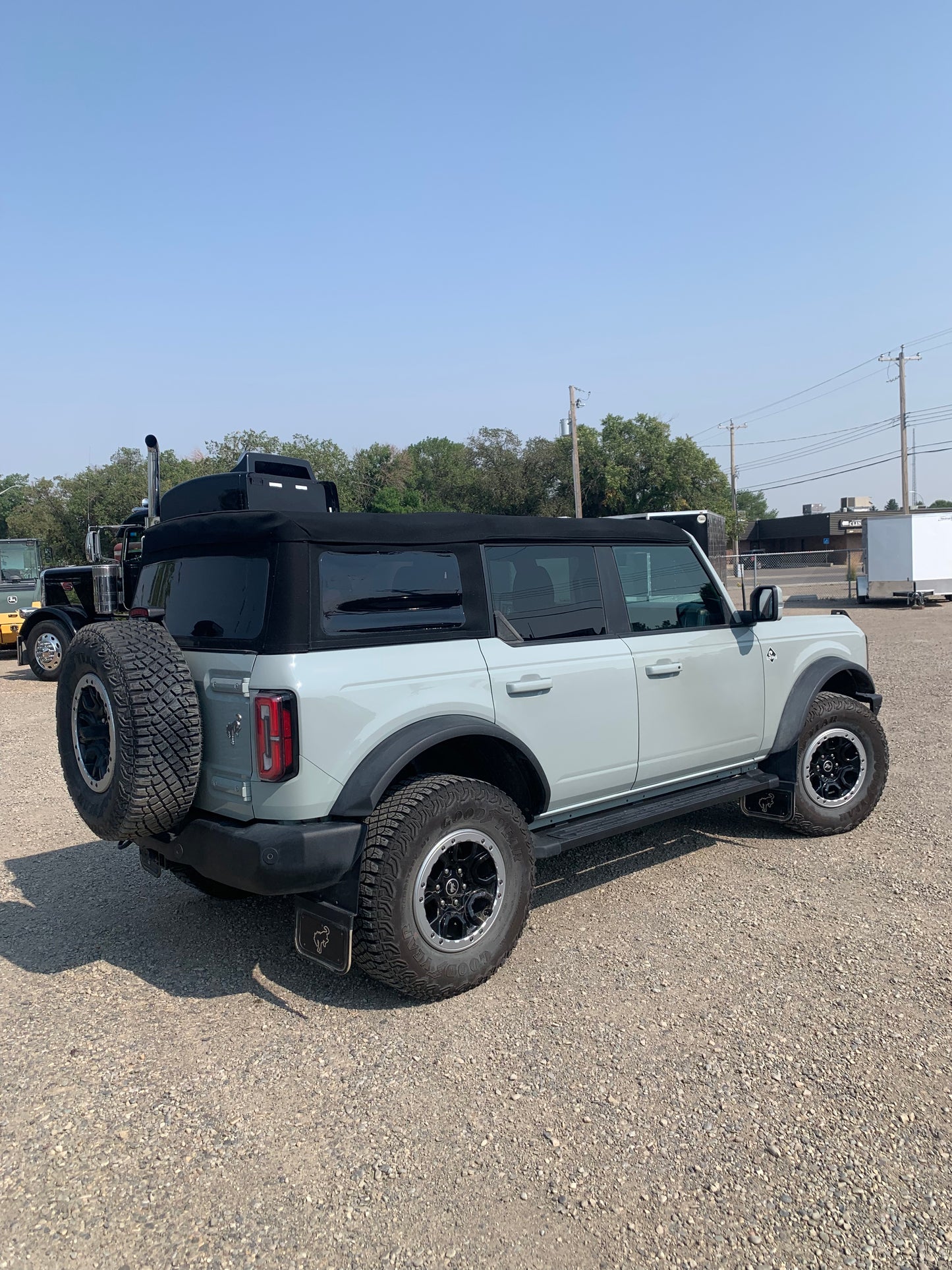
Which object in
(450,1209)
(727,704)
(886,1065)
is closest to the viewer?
(450,1209)

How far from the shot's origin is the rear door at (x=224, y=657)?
341 cm

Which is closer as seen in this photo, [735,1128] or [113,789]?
[735,1128]

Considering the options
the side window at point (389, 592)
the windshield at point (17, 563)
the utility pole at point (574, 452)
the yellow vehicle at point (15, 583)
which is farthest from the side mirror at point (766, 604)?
the utility pole at point (574, 452)

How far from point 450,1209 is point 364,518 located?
2.39 metres

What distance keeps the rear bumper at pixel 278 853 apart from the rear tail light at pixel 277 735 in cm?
22

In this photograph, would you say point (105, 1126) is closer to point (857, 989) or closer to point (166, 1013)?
point (166, 1013)

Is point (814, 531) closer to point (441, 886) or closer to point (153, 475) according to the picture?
point (153, 475)

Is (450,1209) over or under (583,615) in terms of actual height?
under

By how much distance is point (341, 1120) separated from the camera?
9.65 ft

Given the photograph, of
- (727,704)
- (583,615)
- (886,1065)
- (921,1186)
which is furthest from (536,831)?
(921,1186)

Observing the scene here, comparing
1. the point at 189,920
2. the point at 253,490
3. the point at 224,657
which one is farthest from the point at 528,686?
the point at 253,490

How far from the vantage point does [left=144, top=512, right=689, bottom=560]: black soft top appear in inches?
139

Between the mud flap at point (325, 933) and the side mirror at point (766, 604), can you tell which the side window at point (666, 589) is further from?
the mud flap at point (325, 933)

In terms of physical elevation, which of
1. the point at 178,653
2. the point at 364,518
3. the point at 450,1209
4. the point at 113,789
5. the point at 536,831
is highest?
the point at 364,518
